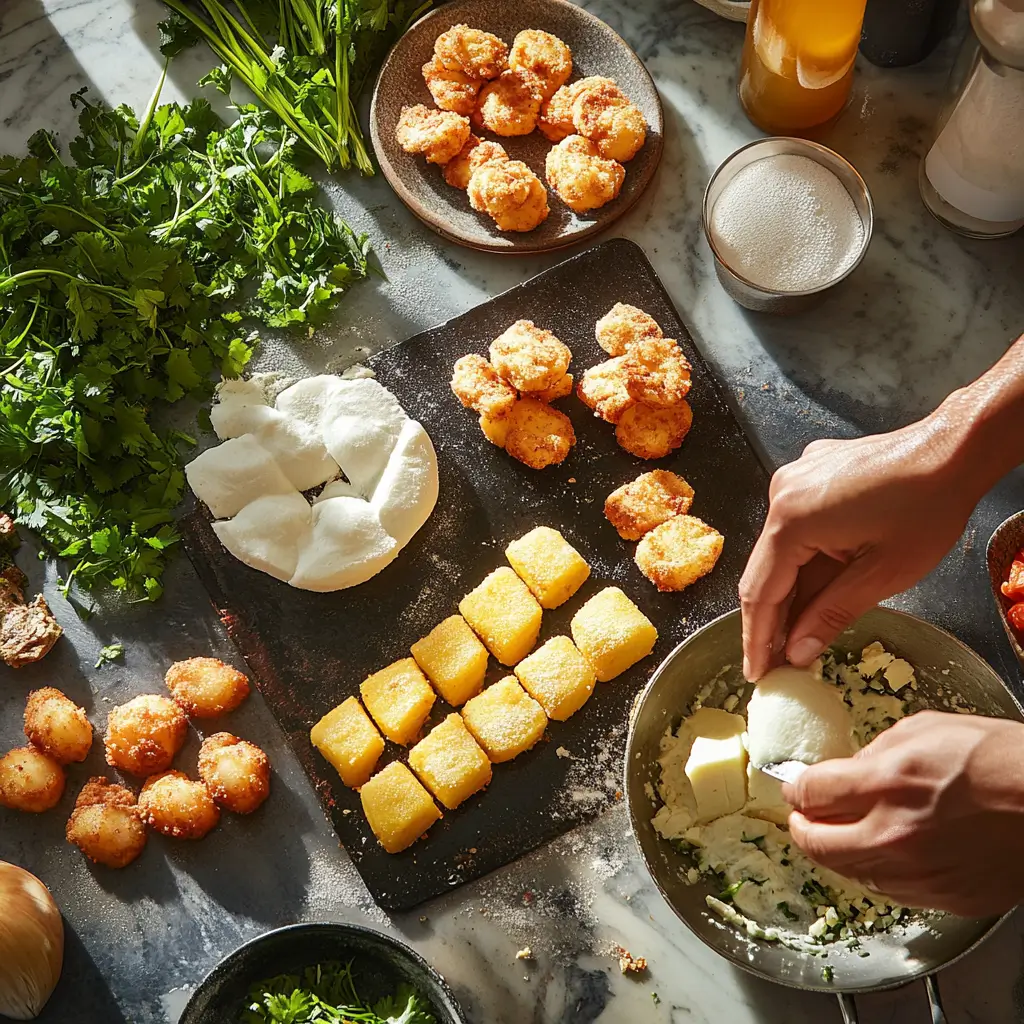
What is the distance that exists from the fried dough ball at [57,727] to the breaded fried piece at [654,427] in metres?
1.55

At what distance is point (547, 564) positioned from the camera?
8.76 ft

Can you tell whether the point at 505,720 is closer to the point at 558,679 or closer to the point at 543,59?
the point at 558,679

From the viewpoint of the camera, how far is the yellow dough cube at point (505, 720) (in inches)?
102

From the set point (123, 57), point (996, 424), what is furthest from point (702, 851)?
point (123, 57)

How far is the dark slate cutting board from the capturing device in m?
2.59

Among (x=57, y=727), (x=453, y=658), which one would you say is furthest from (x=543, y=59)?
(x=57, y=727)

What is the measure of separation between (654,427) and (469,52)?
3.84 feet

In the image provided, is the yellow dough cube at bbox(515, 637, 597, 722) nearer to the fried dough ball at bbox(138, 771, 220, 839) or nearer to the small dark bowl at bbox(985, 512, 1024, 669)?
the fried dough ball at bbox(138, 771, 220, 839)

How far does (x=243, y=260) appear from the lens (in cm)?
291

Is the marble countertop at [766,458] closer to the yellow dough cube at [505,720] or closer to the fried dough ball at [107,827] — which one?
the fried dough ball at [107,827]

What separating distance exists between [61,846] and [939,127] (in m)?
2.94

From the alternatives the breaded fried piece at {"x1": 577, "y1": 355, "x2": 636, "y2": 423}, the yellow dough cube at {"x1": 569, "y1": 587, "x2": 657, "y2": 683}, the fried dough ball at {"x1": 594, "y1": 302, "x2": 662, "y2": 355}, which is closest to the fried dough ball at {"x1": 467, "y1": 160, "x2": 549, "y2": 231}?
the fried dough ball at {"x1": 594, "y1": 302, "x2": 662, "y2": 355}

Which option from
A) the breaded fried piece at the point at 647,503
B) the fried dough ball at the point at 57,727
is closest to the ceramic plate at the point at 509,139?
the breaded fried piece at the point at 647,503

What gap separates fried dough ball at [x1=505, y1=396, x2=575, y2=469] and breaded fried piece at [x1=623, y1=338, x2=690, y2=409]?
207 millimetres
